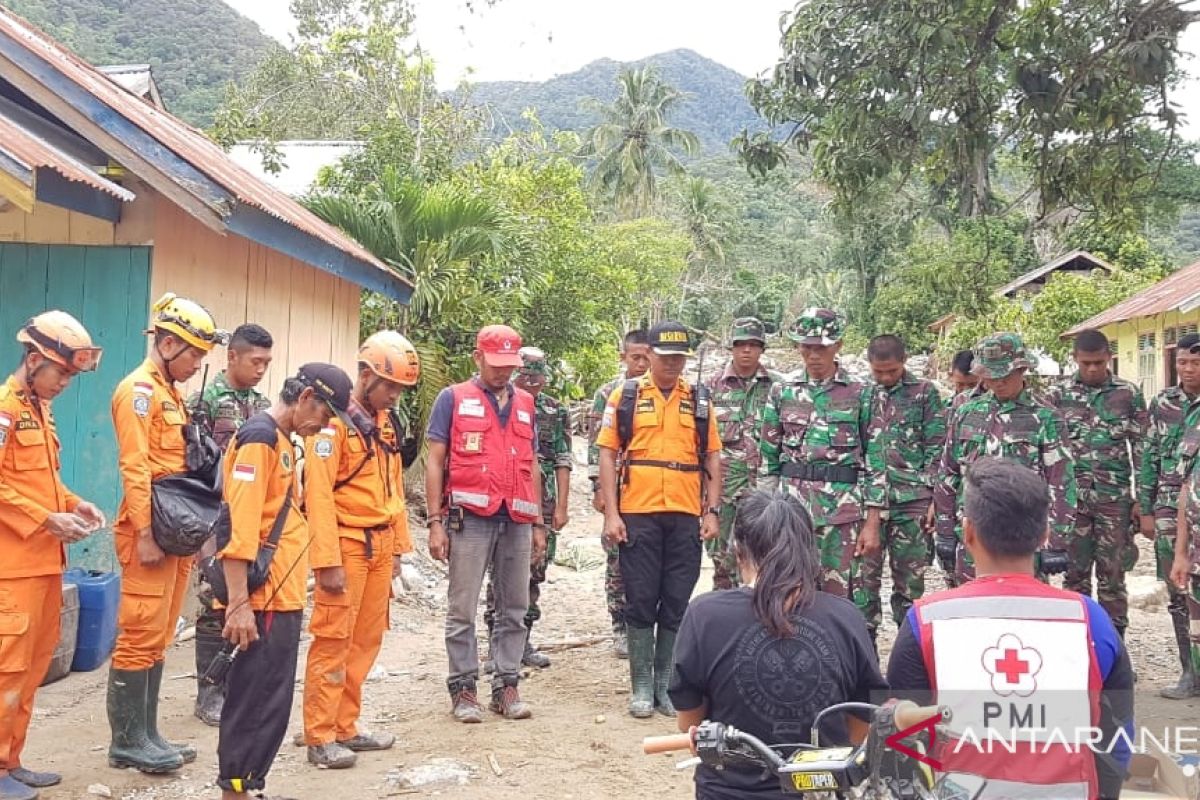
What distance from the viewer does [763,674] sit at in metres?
2.72

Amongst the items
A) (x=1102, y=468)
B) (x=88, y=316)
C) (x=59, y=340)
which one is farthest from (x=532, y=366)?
(x=1102, y=468)

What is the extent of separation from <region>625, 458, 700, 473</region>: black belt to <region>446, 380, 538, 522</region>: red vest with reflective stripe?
60 cm

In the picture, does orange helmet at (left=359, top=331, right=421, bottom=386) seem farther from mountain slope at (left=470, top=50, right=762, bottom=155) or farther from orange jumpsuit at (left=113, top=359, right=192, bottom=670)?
mountain slope at (left=470, top=50, right=762, bottom=155)

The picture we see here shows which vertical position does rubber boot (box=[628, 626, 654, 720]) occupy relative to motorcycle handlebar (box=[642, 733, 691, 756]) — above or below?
below

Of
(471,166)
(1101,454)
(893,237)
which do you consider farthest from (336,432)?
(893,237)

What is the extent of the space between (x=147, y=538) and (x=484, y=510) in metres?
1.67

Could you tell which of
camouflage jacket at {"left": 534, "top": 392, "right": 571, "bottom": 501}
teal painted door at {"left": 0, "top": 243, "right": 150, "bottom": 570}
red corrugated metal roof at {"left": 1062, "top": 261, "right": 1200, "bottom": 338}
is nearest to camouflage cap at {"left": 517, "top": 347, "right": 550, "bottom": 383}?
camouflage jacket at {"left": 534, "top": 392, "right": 571, "bottom": 501}

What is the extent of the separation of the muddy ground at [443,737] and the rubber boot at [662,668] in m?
0.21

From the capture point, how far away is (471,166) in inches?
694

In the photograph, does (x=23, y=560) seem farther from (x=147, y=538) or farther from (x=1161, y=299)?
(x=1161, y=299)

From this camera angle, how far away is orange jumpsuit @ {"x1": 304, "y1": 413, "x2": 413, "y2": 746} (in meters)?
4.79

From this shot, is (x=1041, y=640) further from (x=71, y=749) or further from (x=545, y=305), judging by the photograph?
(x=545, y=305)

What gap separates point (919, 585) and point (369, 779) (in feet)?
11.0

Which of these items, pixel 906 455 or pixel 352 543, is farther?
pixel 906 455
